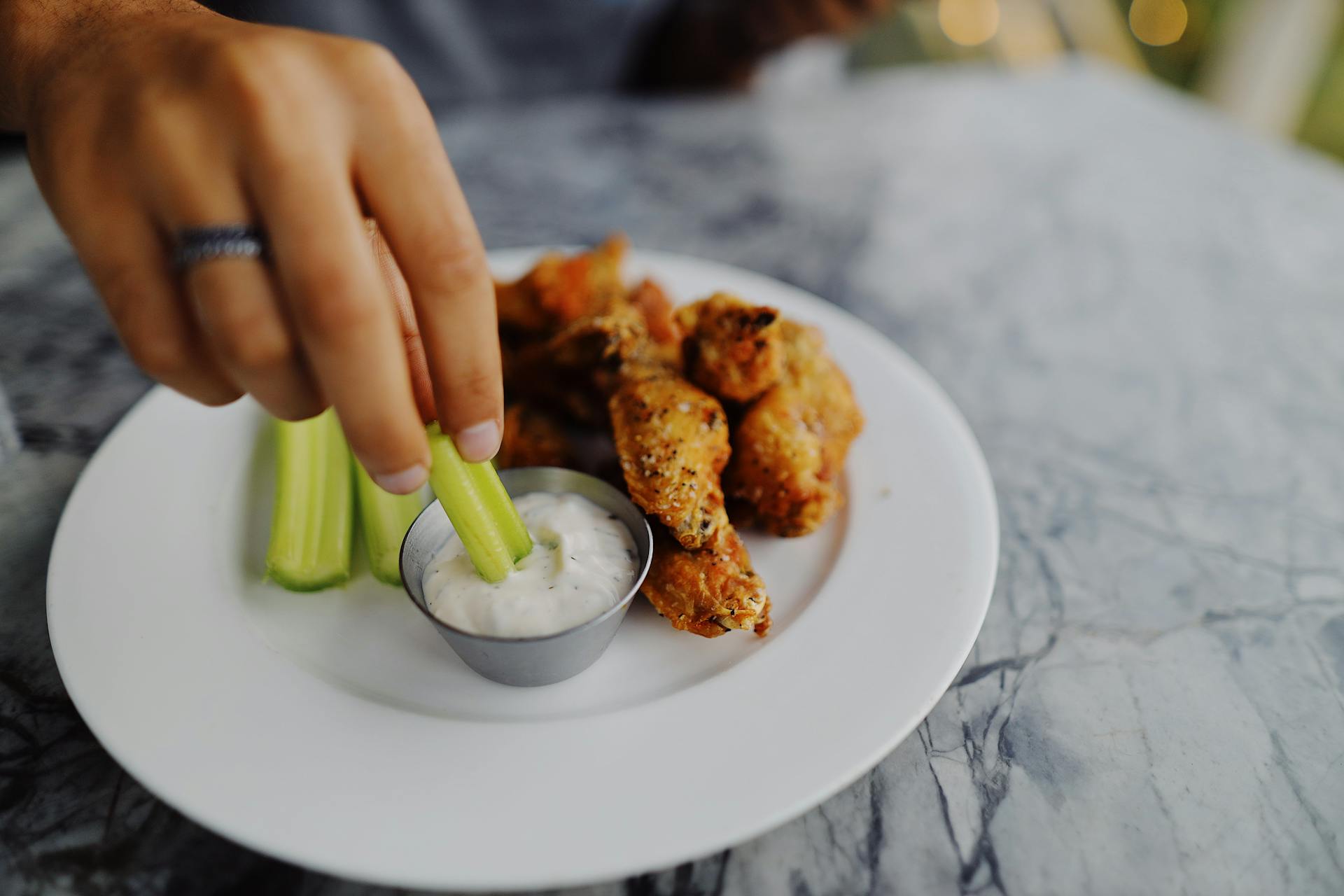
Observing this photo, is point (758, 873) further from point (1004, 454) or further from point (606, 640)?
point (1004, 454)

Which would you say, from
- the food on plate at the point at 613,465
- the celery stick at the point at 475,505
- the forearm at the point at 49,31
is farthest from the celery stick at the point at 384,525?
the forearm at the point at 49,31

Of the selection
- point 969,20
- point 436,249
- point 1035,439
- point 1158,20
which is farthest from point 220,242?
point 1158,20

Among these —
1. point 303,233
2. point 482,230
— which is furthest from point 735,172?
point 303,233

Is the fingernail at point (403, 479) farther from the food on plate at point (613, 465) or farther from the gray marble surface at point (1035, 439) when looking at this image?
the gray marble surface at point (1035, 439)

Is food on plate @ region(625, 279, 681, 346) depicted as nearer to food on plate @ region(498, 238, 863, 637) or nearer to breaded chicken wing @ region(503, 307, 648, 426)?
food on plate @ region(498, 238, 863, 637)

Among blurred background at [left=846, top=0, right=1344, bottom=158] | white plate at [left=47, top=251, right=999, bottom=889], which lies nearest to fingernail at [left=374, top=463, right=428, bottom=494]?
white plate at [left=47, top=251, right=999, bottom=889]
